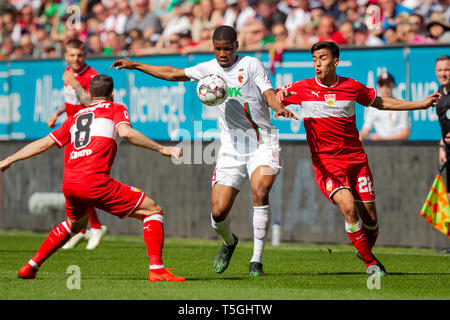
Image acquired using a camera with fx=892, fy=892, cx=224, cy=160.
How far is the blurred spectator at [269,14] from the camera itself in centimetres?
1759

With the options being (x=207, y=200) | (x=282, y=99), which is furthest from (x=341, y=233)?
(x=282, y=99)

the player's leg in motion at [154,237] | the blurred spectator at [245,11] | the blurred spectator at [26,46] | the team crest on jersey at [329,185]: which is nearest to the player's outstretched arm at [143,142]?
the player's leg in motion at [154,237]

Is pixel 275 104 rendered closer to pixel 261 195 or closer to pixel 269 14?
pixel 261 195

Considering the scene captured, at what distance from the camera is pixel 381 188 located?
14016 mm

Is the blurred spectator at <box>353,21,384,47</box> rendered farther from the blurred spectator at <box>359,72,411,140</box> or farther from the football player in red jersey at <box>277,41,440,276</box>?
the football player in red jersey at <box>277,41,440,276</box>

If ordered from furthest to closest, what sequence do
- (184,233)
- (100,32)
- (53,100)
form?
(100,32), (53,100), (184,233)

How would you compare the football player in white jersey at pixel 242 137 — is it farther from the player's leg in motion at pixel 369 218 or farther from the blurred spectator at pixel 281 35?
the blurred spectator at pixel 281 35

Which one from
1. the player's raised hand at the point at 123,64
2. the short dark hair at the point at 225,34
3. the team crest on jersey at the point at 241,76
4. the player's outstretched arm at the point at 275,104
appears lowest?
the player's outstretched arm at the point at 275,104

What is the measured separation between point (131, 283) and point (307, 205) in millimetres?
6379

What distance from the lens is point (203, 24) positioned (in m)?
18.2

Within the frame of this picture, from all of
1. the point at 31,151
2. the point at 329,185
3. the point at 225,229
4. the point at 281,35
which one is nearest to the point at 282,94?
the point at 329,185

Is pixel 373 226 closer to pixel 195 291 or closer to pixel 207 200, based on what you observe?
pixel 195 291

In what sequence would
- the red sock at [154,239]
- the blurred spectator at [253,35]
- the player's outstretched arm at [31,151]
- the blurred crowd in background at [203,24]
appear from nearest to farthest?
the red sock at [154,239] < the player's outstretched arm at [31,151] < the blurred crowd in background at [203,24] < the blurred spectator at [253,35]

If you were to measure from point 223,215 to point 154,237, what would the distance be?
4.96 feet
